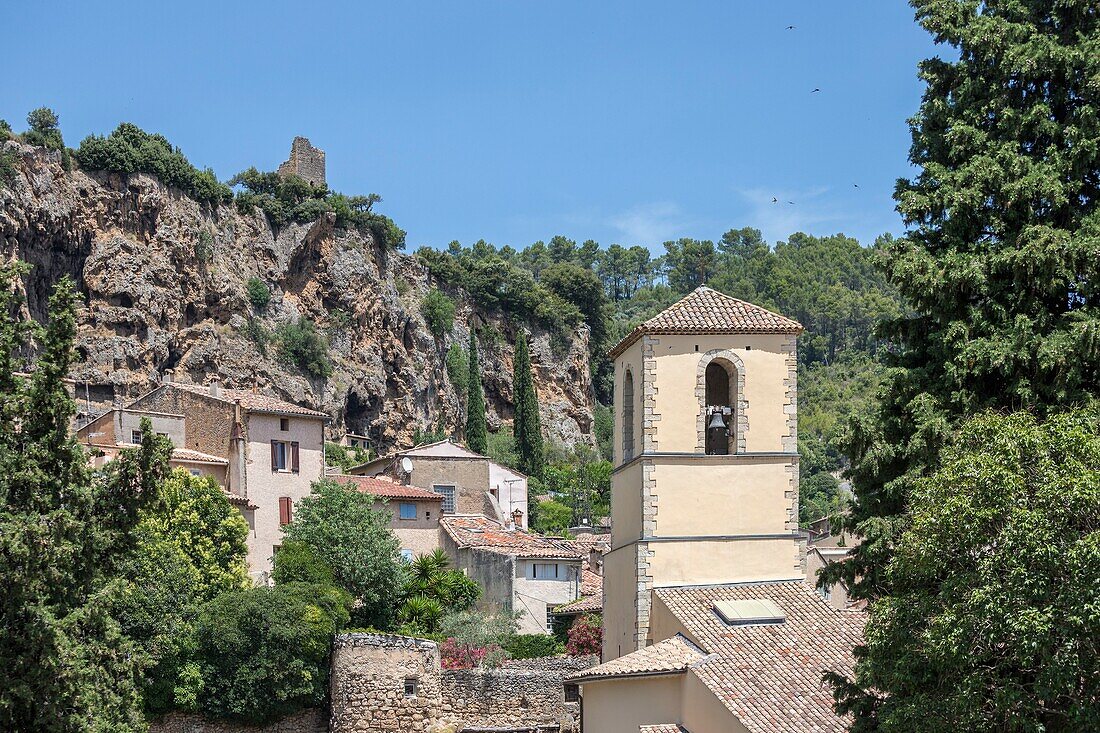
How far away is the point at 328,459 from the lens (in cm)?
8688

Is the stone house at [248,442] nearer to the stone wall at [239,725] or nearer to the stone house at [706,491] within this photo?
the stone wall at [239,725]

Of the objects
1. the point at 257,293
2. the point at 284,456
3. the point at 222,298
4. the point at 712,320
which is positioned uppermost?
the point at 257,293

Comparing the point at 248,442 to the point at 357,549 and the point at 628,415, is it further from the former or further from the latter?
the point at 628,415

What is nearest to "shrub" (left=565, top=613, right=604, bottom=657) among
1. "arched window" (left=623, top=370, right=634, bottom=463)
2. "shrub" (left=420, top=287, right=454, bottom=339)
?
"arched window" (left=623, top=370, right=634, bottom=463)

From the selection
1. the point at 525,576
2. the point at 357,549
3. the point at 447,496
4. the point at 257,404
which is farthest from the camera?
the point at 447,496

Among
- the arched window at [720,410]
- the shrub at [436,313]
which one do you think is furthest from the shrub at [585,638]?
the shrub at [436,313]

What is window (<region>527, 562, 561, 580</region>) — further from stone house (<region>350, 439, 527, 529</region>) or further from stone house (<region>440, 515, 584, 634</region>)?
stone house (<region>350, 439, 527, 529</region>)

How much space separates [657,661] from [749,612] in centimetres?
265

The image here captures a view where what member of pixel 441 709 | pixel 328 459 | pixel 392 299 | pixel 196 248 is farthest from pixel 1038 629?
pixel 392 299

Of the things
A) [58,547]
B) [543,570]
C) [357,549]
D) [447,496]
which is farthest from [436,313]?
[58,547]

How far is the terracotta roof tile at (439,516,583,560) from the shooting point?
5759cm

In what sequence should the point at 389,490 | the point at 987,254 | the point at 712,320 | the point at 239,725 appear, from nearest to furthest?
the point at 987,254 → the point at 712,320 → the point at 239,725 → the point at 389,490

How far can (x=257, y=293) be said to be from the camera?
325 ft

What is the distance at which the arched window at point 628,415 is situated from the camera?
33719 millimetres
